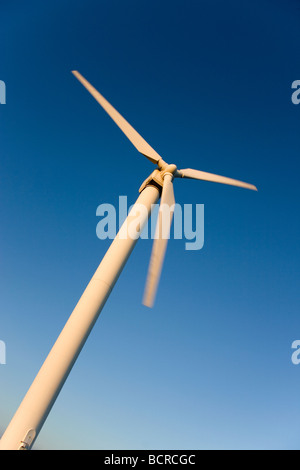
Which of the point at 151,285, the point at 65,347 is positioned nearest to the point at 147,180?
the point at 151,285

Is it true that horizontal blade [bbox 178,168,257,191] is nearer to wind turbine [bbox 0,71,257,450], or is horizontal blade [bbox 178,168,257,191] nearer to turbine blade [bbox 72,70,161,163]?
wind turbine [bbox 0,71,257,450]

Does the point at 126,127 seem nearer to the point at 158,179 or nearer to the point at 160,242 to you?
the point at 158,179

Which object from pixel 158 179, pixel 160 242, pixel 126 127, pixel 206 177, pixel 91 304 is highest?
pixel 126 127

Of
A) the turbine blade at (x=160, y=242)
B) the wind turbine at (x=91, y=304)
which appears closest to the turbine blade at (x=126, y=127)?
the wind turbine at (x=91, y=304)

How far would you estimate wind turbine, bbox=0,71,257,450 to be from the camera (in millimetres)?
7215

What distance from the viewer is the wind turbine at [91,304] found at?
721 centimetres

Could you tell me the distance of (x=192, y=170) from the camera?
17.9 m

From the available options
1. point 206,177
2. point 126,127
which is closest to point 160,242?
point 206,177

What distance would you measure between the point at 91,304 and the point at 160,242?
3.88 m

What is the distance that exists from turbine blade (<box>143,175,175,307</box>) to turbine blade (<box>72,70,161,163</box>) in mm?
3383

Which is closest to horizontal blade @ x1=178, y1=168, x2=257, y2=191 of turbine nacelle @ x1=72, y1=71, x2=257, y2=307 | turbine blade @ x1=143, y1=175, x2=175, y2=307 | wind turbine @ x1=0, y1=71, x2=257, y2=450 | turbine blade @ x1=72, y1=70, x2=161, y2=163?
turbine nacelle @ x1=72, y1=71, x2=257, y2=307

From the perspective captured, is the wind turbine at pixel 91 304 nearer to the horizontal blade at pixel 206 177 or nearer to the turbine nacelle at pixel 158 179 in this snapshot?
the turbine nacelle at pixel 158 179

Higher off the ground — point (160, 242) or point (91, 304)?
point (160, 242)

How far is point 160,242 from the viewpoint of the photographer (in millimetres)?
11016
